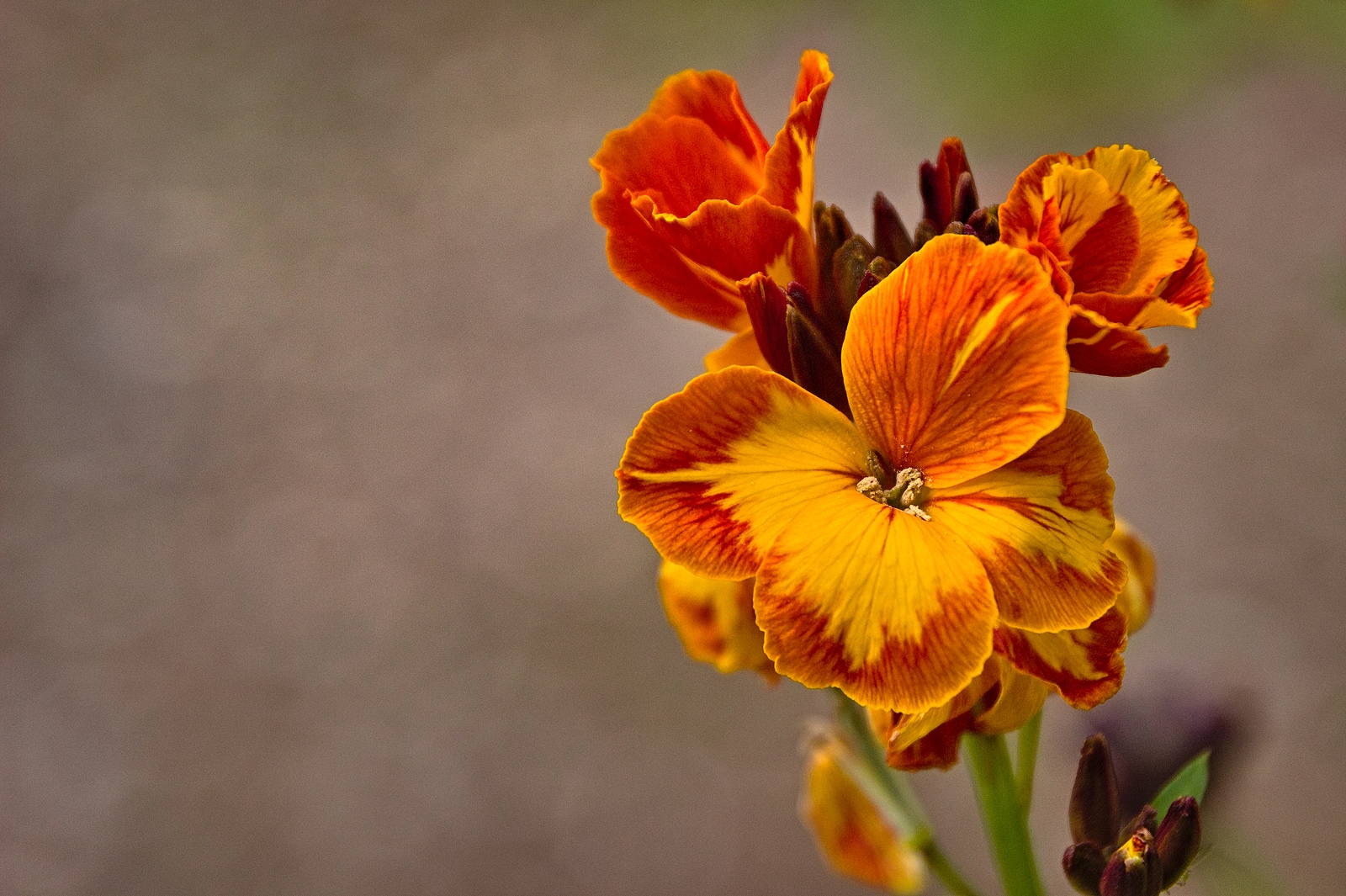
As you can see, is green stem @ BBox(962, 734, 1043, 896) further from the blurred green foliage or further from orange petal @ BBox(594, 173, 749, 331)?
the blurred green foliage

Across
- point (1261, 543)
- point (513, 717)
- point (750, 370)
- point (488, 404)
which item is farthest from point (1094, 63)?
point (750, 370)

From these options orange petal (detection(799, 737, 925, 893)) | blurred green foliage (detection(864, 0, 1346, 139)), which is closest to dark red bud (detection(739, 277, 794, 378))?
orange petal (detection(799, 737, 925, 893))

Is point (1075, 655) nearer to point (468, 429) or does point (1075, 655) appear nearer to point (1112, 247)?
point (1112, 247)

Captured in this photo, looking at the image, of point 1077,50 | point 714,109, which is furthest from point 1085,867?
point 1077,50

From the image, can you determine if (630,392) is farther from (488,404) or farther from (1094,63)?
(1094,63)

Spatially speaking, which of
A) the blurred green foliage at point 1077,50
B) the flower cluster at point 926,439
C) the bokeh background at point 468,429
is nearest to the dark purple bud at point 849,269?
the flower cluster at point 926,439

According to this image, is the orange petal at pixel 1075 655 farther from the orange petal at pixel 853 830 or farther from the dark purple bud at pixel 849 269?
the orange petal at pixel 853 830

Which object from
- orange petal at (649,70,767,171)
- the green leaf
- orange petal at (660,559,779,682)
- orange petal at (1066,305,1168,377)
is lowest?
the green leaf
